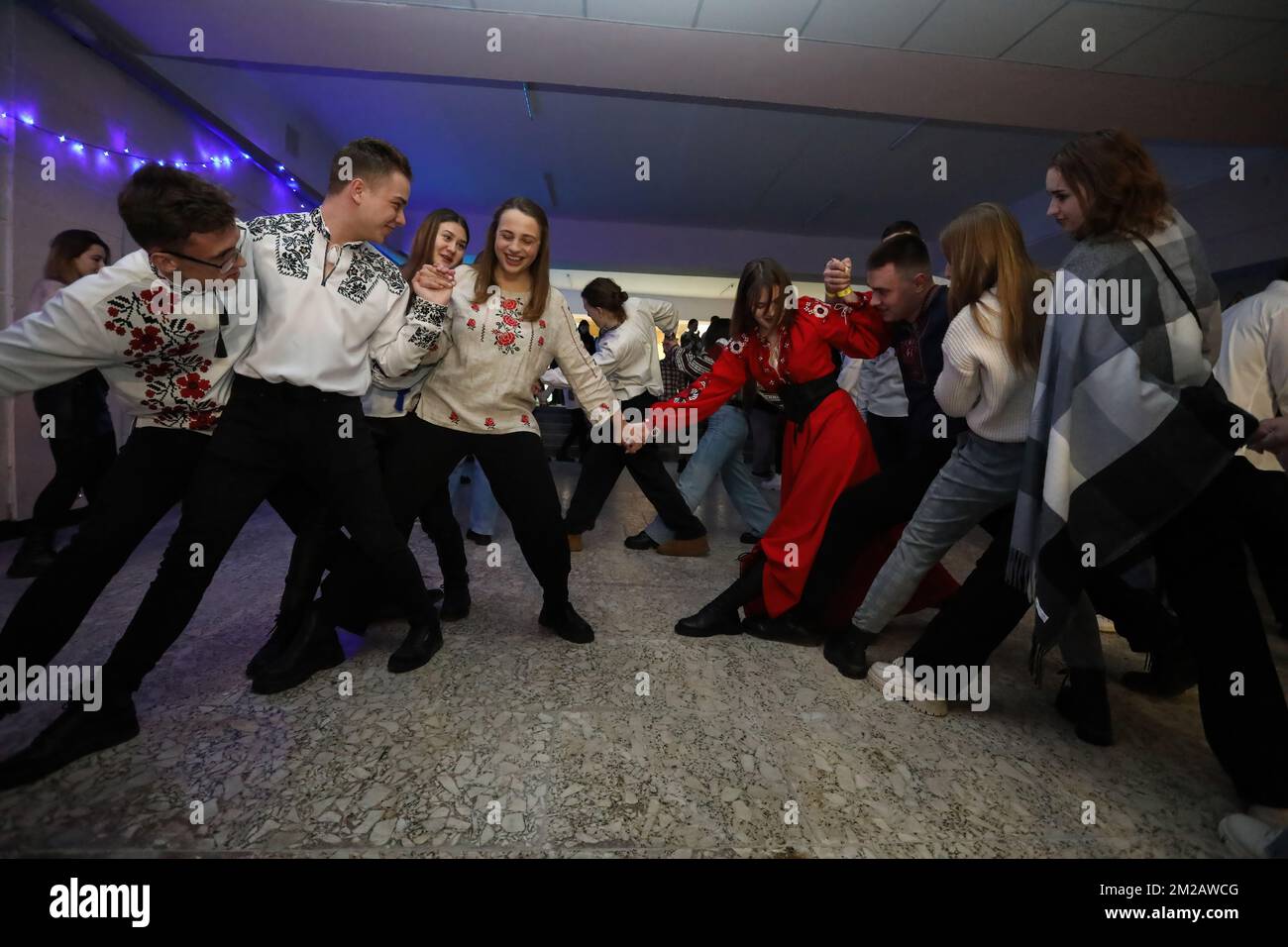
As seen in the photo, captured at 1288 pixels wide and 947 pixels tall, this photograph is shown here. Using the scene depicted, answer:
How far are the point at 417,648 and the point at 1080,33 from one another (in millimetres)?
5068

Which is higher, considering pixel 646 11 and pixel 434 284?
pixel 646 11

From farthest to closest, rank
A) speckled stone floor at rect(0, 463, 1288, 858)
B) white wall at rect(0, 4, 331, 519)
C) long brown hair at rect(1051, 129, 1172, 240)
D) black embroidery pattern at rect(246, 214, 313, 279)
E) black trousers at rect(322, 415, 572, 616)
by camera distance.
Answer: white wall at rect(0, 4, 331, 519), black trousers at rect(322, 415, 572, 616), black embroidery pattern at rect(246, 214, 313, 279), long brown hair at rect(1051, 129, 1172, 240), speckled stone floor at rect(0, 463, 1288, 858)

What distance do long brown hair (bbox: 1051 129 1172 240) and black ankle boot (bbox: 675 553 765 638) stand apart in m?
1.33

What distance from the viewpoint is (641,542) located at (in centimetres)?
321

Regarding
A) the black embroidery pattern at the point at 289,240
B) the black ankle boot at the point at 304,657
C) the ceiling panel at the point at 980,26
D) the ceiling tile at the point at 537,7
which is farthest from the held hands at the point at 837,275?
the ceiling tile at the point at 537,7

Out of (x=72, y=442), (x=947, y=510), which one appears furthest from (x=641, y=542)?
(x=72, y=442)

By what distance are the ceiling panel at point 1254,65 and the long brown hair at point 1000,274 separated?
4153mm

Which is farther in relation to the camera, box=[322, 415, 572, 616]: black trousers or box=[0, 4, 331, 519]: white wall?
box=[0, 4, 331, 519]: white wall

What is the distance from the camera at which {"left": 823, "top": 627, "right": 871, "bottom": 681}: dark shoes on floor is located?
1.79 m

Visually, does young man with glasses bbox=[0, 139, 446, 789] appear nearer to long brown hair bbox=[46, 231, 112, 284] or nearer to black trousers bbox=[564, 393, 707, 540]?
black trousers bbox=[564, 393, 707, 540]

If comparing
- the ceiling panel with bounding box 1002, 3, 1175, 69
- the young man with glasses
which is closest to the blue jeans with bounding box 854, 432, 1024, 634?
the young man with glasses

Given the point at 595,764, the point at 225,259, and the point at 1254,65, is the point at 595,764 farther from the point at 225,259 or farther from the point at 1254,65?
the point at 1254,65

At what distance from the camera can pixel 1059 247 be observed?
753 cm
